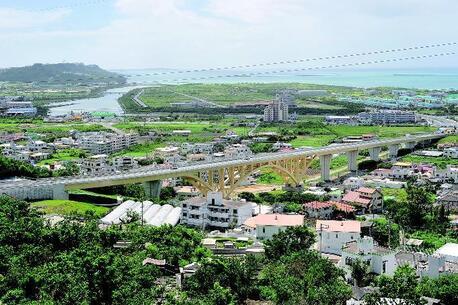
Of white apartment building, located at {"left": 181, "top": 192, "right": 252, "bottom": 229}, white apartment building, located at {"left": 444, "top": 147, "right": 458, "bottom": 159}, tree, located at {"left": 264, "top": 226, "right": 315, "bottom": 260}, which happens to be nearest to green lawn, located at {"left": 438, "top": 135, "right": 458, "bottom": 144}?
white apartment building, located at {"left": 444, "top": 147, "right": 458, "bottom": 159}

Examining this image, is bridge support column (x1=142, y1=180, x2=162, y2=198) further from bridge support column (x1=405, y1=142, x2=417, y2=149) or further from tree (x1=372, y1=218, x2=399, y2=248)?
bridge support column (x1=405, y1=142, x2=417, y2=149)

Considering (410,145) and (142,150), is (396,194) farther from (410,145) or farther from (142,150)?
(142,150)

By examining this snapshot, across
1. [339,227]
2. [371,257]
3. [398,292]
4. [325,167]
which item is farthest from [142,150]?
[398,292]

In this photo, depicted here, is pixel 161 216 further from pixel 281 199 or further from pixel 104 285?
pixel 104 285

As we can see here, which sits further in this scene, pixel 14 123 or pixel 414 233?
pixel 14 123

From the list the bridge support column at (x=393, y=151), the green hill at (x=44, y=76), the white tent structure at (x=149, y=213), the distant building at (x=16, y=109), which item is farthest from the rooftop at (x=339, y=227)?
the green hill at (x=44, y=76)

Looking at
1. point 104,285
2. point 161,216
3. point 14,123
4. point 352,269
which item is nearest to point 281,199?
point 161,216

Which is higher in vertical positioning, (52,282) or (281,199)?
(52,282)
